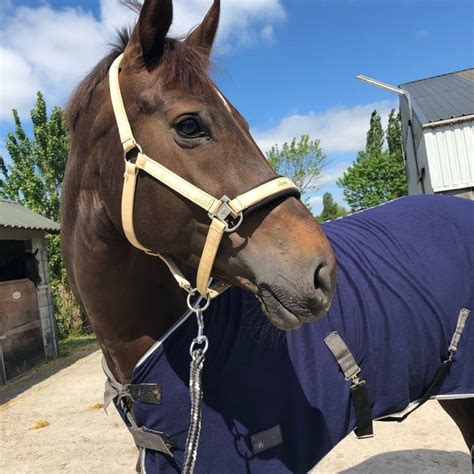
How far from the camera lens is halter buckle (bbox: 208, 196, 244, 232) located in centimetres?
126

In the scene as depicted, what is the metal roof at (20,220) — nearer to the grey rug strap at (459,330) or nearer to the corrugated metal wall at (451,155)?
the grey rug strap at (459,330)

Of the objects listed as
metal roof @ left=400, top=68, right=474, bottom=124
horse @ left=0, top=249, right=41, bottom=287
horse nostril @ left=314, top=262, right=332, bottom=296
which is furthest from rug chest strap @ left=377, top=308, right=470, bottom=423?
Result: metal roof @ left=400, top=68, right=474, bottom=124

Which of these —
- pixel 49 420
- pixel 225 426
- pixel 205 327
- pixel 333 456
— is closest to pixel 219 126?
pixel 205 327

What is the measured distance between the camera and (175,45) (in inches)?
56.8

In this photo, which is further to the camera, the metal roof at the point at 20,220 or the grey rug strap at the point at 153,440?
the metal roof at the point at 20,220

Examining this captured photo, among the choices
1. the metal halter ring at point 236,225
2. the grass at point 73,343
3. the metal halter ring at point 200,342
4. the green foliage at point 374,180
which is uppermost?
the green foliage at point 374,180

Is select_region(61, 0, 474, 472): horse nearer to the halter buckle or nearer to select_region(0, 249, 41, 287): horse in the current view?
the halter buckle

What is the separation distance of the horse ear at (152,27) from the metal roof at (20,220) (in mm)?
6529

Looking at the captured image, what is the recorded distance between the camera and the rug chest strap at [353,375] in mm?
1684

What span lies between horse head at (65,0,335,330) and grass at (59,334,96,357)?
28.8 feet

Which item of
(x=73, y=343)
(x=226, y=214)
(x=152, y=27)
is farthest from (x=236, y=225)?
(x=73, y=343)

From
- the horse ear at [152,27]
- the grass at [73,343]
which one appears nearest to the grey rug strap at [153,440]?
the horse ear at [152,27]

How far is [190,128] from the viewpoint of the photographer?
1.33m

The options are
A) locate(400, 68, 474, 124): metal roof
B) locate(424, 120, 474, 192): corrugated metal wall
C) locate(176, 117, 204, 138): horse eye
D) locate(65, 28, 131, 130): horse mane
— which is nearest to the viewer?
locate(176, 117, 204, 138): horse eye
